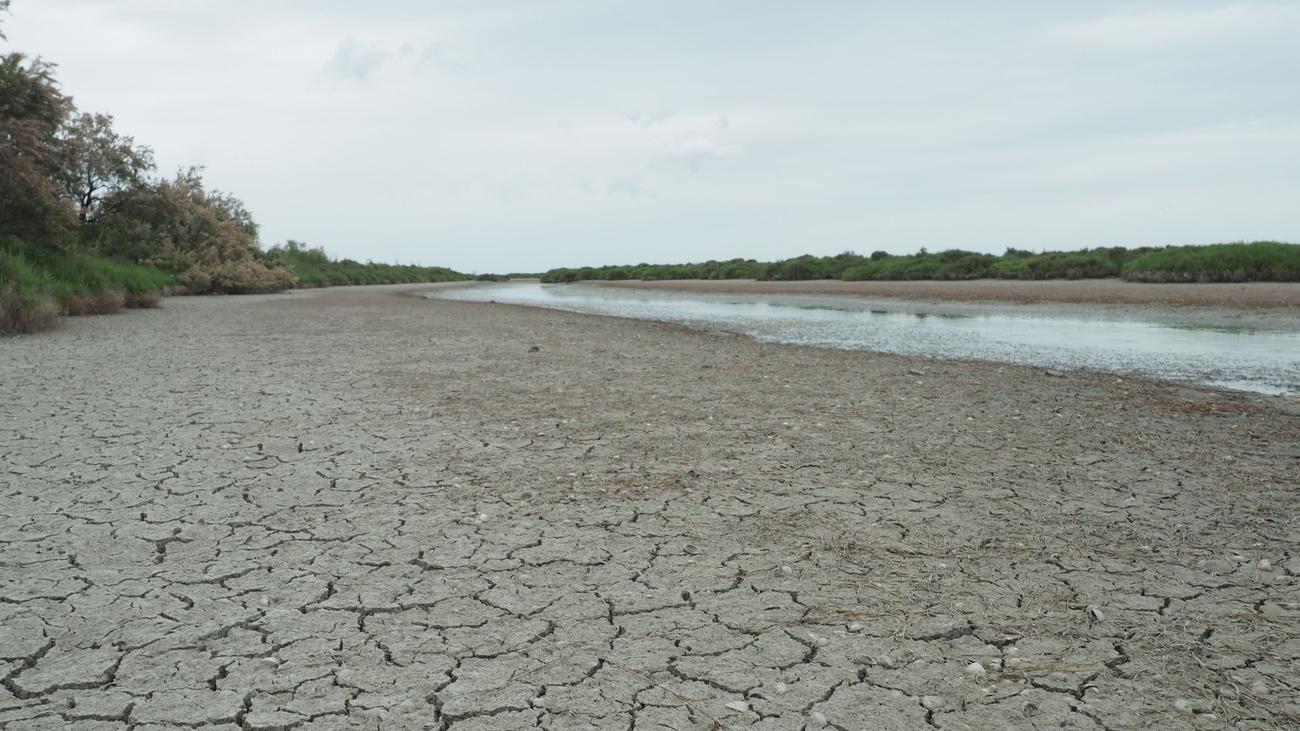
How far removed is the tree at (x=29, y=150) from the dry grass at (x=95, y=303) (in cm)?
166

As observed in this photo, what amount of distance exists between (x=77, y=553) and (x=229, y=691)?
1.77m

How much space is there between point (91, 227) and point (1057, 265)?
34502mm

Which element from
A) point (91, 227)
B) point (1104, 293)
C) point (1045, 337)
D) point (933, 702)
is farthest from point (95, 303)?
point (1104, 293)

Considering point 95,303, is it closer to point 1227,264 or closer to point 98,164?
point 98,164

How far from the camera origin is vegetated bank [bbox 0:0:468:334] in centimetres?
1677

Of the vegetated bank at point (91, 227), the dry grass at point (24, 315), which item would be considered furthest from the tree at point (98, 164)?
the dry grass at point (24, 315)

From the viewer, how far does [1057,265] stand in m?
31.7

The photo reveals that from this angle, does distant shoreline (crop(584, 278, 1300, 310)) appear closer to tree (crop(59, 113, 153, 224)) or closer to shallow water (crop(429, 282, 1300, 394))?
shallow water (crop(429, 282, 1300, 394))

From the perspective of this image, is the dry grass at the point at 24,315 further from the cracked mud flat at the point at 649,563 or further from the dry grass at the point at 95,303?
→ the cracked mud flat at the point at 649,563

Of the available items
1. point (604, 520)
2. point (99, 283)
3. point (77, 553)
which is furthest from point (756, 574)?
point (99, 283)

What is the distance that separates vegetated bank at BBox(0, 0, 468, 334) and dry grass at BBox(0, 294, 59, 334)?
2cm

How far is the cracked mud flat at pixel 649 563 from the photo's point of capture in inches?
102

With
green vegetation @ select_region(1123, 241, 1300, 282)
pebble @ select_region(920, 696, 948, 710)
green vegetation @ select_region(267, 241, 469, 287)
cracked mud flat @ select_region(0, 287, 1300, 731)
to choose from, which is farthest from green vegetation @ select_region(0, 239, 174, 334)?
green vegetation @ select_region(1123, 241, 1300, 282)

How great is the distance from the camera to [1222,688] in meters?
2.57
